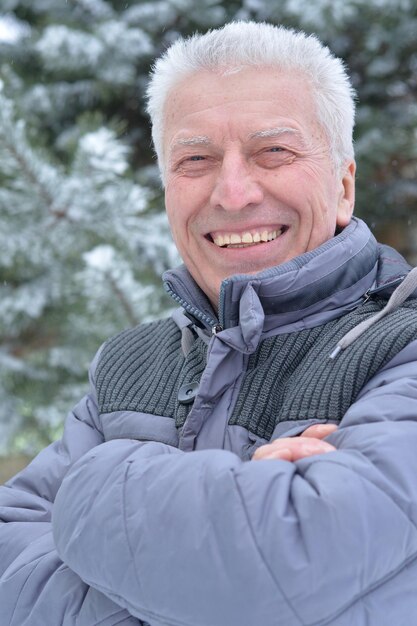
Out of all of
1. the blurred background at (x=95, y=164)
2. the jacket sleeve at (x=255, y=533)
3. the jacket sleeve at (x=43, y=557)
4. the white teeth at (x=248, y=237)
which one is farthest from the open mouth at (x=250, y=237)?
the blurred background at (x=95, y=164)

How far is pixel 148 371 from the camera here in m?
1.69

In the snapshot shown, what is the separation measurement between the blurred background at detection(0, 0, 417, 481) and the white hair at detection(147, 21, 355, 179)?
133 centimetres

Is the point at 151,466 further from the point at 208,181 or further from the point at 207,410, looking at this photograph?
the point at 208,181

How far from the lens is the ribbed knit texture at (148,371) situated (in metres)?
1.58

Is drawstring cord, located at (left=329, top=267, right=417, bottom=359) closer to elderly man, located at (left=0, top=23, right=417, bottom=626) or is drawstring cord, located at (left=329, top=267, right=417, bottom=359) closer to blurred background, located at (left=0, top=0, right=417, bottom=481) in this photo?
elderly man, located at (left=0, top=23, right=417, bottom=626)

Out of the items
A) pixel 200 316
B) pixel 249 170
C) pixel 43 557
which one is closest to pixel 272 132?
pixel 249 170

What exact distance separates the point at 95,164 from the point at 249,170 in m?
1.49

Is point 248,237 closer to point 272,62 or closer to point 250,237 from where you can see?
point 250,237

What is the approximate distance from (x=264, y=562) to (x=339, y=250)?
0.67 m

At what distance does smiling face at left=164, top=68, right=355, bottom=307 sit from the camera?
1542 millimetres

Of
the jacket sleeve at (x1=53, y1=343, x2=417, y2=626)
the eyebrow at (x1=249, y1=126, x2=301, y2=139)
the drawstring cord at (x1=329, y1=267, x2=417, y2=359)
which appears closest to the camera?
the jacket sleeve at (x1=53, y1=343, x2=417, y2=626)

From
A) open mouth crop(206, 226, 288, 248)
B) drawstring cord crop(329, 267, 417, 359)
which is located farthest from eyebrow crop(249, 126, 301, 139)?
drawstring cord crop(329, 267, 417, 359)

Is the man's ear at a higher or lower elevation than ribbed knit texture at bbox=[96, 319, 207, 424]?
higher

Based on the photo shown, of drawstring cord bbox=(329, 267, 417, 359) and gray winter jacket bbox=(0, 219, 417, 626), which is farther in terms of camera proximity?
drawstring cord bbox=(329, 267, 417, 359)
